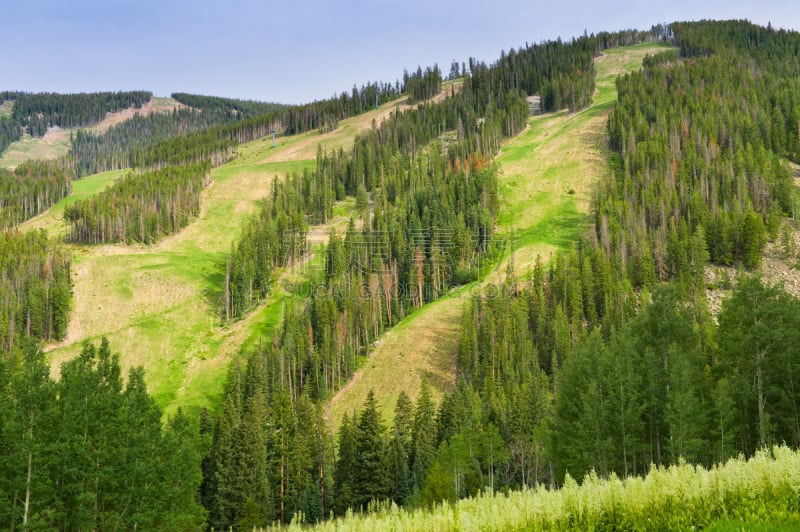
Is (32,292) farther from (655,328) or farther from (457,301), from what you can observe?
(655,328)

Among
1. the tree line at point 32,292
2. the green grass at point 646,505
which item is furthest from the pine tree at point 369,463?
the tree line at point 32,292

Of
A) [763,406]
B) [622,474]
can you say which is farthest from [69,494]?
[763,406]

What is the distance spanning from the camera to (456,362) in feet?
375

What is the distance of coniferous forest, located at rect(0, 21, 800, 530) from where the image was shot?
1571 inches

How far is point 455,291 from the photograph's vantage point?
473ft

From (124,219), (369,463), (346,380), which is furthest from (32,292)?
(369,463)

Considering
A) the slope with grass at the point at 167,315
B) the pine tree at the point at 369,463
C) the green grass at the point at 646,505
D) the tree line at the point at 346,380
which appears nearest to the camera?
the green grass at the point at 646,505

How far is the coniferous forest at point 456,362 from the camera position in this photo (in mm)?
39906

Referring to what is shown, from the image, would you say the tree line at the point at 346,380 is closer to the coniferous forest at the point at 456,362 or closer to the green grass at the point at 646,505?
the coniferous forest at the point at 456,362

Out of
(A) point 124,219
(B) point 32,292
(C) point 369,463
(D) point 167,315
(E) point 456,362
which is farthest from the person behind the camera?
(A) point 124,219

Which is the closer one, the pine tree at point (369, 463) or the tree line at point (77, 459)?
the tree line at point (77, 459)

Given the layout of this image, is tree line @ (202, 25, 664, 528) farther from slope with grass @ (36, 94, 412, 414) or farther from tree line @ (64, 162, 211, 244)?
tree line @ (64, 162, 211, 244)

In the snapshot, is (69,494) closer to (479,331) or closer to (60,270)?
(479,331)

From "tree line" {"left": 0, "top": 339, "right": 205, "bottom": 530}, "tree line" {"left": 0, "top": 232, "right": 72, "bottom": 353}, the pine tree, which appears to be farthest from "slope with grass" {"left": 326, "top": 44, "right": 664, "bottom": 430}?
"tree line" {"left": 0, "top": 232, "right": 72, "bottom": 353}
